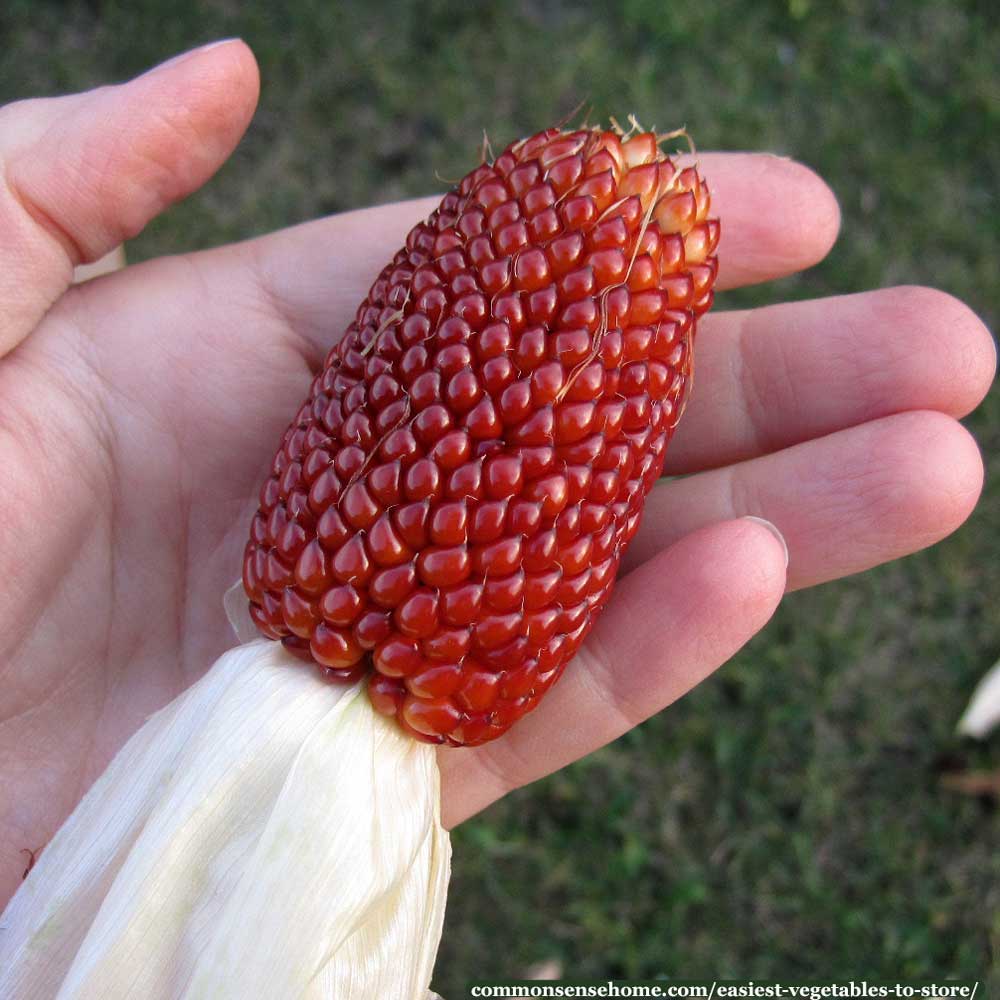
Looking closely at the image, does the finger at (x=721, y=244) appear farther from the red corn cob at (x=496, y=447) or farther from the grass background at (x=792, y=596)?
the grass background at (x=792, y=596)

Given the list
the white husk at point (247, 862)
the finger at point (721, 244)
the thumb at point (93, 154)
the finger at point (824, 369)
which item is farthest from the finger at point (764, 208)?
the white husk at point (247, 862)

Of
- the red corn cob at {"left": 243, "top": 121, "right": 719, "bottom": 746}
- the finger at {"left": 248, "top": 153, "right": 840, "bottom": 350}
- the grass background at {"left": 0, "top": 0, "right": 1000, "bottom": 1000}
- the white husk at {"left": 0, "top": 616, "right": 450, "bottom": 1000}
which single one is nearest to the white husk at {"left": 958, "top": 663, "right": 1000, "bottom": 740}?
the grass background at {"left": 0, "top": 0, "right": 1000, "bottom": 1000}

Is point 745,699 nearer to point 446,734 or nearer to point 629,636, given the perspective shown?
point 629,636

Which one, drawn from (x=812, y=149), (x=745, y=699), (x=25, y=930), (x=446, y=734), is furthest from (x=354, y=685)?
(x=812, y=149)

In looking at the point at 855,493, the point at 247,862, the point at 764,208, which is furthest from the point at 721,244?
the point at 247,862

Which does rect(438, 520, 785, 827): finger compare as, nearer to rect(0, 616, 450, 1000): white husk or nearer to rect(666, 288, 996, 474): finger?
rect(0, 616, 450, 1000): white husk

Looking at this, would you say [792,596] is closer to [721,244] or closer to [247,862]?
[721,244]
